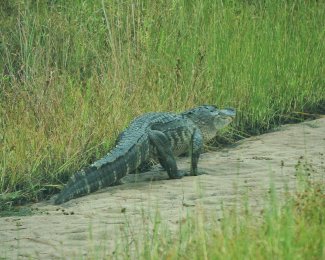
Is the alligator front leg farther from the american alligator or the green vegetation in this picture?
the green vegetation

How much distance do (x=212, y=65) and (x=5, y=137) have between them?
10.6 feet

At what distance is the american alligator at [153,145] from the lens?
803 centimetres

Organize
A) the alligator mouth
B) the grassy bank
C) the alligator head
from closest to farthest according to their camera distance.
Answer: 1. the grassy bank
2. the alligator head
3. the alligator mouth

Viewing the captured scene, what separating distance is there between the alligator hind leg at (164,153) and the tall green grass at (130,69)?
611mm

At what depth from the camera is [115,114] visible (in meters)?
9.51

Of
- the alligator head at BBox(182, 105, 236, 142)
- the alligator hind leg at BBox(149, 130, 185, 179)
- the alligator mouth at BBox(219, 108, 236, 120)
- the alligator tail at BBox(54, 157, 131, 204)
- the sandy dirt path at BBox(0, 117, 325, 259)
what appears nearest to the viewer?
the sandy dirt path at BBox(0, 117, 325, 259)

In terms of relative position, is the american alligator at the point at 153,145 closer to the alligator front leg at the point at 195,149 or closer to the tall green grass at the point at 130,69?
the alligator front leg at the point at 195,149

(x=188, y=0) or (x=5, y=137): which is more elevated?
(x=188, y=0)

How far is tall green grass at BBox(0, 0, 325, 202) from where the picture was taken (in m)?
8.89

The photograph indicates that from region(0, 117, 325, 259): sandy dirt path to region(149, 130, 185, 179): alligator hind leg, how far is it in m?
0.09

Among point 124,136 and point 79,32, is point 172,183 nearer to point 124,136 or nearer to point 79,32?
point 124,136

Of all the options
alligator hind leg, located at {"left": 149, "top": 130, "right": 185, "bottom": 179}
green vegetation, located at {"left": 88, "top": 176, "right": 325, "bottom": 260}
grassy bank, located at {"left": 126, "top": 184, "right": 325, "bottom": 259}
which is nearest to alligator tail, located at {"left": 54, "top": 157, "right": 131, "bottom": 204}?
alligator hind leg, located at {"left": 149, "top": 130, "right": 185, "bottom": 179}

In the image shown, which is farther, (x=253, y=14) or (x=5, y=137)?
(x=253, y=14)

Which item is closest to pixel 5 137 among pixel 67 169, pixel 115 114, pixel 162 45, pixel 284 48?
pixel 67 169
